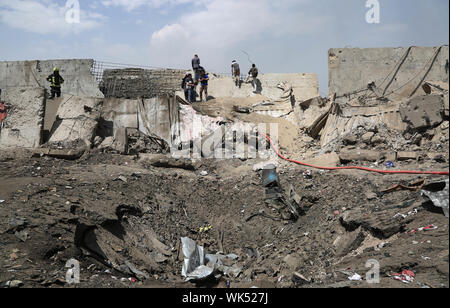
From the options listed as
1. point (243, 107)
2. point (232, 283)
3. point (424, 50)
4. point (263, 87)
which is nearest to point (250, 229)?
point (232, 283)

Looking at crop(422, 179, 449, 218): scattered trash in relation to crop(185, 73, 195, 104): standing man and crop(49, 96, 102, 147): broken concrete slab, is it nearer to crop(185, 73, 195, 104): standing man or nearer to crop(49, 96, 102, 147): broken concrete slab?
crop(49, 96, 102, 147): broken concrete slab

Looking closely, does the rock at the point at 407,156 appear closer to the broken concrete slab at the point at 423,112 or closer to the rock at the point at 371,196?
the broken concrete slab at the point at 423,112

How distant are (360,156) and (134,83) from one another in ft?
25.4

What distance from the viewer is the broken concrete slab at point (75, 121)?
9.87 metres

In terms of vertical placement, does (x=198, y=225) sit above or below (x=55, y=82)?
below

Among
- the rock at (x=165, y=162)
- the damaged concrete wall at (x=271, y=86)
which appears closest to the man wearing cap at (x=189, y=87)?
the damaged concrete wall at (x=271, y=86)

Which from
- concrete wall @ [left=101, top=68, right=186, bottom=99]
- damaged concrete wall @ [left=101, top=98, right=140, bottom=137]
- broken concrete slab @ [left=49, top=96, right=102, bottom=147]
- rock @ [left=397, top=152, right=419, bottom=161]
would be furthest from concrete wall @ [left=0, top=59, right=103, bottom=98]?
rock @ [left=397, top=152, right=419, bottom=161]

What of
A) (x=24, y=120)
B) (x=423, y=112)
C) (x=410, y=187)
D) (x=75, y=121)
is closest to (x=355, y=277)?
(x=410, y=187)

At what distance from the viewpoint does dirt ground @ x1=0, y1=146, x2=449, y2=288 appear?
4.71m

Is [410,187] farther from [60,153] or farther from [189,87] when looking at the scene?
[189,87]

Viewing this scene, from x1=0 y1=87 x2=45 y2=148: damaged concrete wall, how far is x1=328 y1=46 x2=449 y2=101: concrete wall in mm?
8280

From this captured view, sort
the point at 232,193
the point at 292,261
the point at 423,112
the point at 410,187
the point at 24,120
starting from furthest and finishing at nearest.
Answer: the point at 24,120
the point at 423,112
the point at 232,193
the point at 410,187
the point at 292,261

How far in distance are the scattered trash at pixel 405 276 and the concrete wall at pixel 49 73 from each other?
11053mm

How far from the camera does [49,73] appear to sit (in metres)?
13.3
